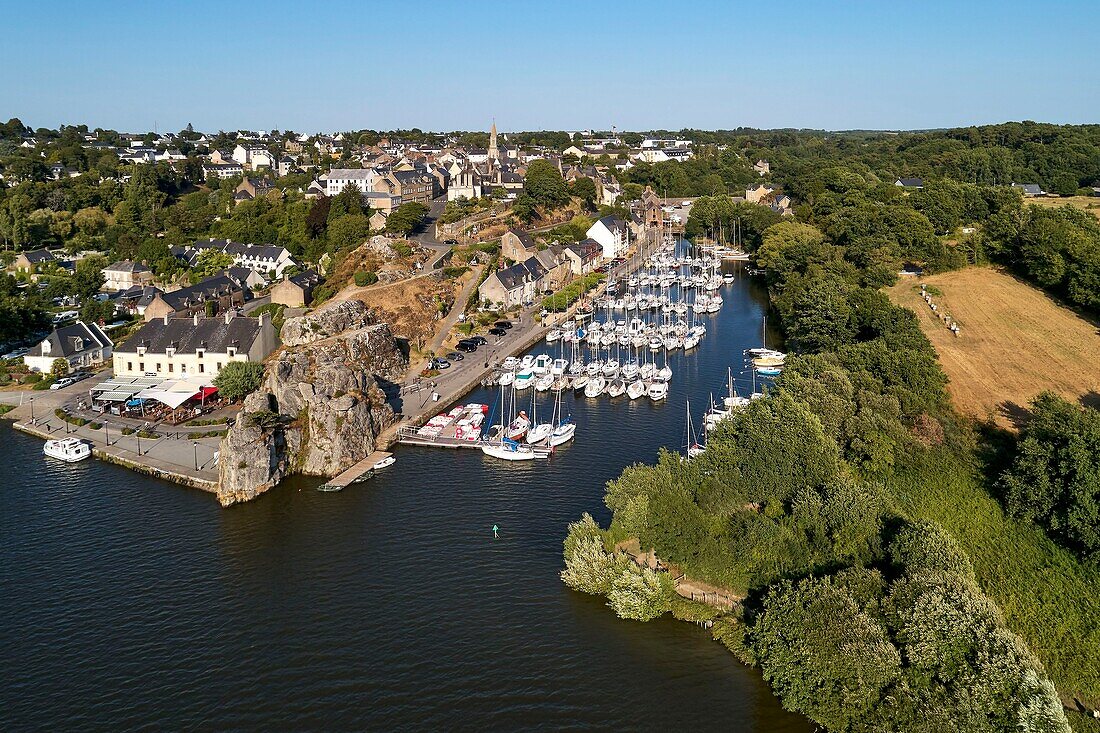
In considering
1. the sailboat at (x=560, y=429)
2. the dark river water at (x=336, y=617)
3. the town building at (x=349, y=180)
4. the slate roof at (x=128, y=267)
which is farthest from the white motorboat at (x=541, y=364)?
the town building at (x=349, y=180)

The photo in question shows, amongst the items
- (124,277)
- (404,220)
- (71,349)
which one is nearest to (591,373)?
(404,220)

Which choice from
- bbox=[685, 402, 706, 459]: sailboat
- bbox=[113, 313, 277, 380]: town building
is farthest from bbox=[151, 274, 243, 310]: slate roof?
bbox=[685, 402, 706, 459]: sailboat

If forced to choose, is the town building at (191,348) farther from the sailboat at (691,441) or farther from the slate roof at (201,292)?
the sailboat at (691,441)

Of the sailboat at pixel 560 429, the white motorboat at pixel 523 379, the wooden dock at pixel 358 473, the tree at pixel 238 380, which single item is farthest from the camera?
the white motorboat at pixel 523 379

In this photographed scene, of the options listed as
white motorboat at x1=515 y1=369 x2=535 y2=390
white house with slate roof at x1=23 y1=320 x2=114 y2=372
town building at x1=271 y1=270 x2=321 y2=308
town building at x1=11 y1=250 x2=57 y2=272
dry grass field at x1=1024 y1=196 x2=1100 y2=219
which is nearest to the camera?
white motorboat at x1=515 y1=369 x2=535 y2=390

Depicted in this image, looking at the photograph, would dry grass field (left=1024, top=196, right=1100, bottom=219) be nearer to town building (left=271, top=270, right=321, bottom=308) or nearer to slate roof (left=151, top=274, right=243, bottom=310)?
town building (left=271, top=270, right=321, bottom=308)

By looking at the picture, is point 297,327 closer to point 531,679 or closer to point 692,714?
point 531,679

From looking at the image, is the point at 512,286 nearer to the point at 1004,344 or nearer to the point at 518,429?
the point at 518,429
